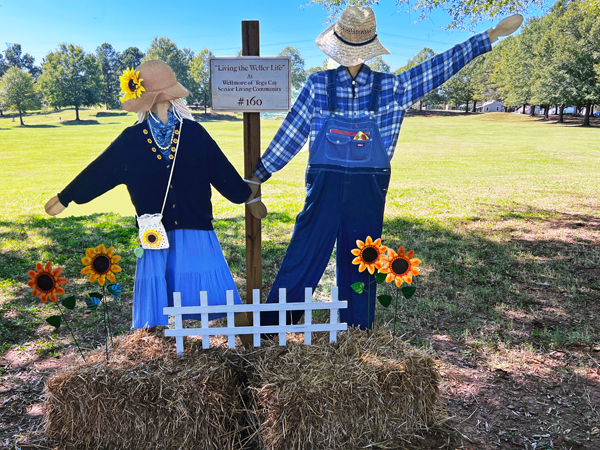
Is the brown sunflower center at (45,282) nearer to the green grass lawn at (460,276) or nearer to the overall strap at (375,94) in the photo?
the green grass lawn at (460,276)

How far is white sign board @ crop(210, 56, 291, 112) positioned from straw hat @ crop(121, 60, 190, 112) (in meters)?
0.25

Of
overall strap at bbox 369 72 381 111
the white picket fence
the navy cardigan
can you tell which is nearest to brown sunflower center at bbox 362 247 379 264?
the white picket fence

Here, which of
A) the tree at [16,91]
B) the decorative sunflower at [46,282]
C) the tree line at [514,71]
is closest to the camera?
the decorative sunflower at [46,282]

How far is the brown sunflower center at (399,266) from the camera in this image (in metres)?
2.56

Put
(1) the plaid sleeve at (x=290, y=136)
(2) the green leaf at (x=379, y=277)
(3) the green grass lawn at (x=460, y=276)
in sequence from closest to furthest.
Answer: (2) the green leaf at (x=379, y=277) < (1) the plaid sleeve at (x=290, y=136) < (3) the green grass lawn at (x=460, y=276)

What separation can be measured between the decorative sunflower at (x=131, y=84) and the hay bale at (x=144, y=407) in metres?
1.57

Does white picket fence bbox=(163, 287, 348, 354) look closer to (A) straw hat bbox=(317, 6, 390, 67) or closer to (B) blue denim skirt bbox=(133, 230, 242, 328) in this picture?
(B) blue denim skirt bbox=(133, 230, 242, 328)

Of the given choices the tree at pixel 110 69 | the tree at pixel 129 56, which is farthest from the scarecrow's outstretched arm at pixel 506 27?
the tree at pixel 129 56

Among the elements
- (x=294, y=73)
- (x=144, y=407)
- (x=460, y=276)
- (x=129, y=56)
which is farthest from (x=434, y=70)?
(x=129, y=56)

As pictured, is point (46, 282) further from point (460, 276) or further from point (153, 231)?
point (460, 276)

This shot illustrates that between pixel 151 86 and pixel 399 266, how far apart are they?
1813 mm

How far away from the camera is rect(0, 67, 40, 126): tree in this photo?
41188 millimetres

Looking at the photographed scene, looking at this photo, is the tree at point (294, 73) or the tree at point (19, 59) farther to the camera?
the tree at point (19, 59)

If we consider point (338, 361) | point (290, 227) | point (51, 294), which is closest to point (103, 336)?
point (51, 294)
